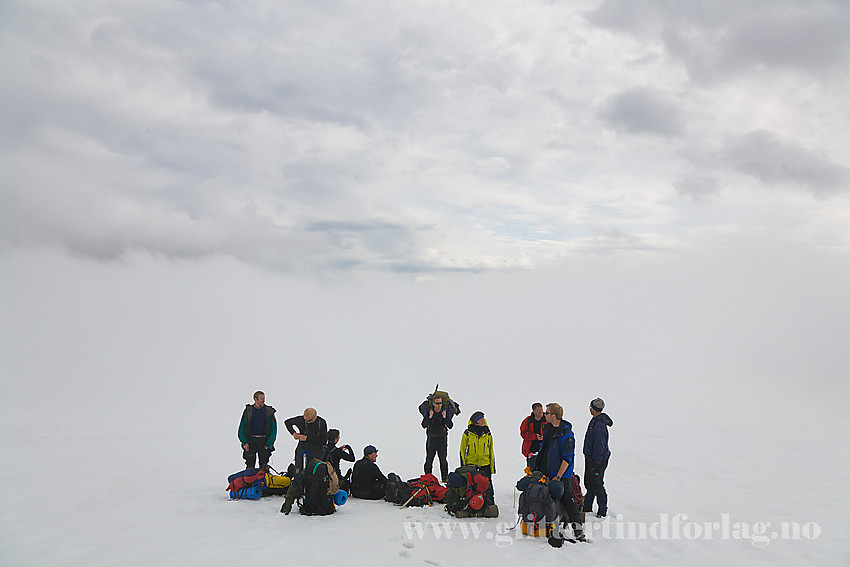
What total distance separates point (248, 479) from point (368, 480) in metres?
2.64

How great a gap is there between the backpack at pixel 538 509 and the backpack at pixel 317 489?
378 centimetres

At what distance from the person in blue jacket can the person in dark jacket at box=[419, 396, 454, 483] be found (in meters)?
3.10

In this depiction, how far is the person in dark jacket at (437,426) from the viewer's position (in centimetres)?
1134

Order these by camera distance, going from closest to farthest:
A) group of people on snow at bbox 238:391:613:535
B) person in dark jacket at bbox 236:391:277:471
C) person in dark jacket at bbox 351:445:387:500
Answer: group of people on snow at bbox 238:391:613:535 → person in dark jacket at bbox 351:445:387:500 → person in dark jacket at bbox 236:391:277:471

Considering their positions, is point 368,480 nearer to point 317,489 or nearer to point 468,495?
point 317,489

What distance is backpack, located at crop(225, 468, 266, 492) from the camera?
10555mm

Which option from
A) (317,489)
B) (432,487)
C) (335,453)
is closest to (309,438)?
(335,453)

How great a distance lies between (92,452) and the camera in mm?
16891

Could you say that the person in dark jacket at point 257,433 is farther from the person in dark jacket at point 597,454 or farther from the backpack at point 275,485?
the person in dark jacket at point 597,454

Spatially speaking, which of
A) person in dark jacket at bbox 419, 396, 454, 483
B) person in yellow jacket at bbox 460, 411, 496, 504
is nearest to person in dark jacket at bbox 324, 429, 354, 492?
person in dark jacket at bbox 419, 396, 454, 483

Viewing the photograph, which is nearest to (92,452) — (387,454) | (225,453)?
(225,453)

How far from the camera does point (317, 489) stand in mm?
9477

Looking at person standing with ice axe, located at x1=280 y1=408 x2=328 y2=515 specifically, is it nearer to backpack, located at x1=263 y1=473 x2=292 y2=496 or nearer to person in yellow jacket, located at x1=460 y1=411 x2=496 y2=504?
backpack, located at x1=263 y1=473 x2=292 y2=496

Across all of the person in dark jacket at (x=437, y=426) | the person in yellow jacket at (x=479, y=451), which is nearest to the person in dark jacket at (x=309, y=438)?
the person in dark jacket at (x=437, y=426)
